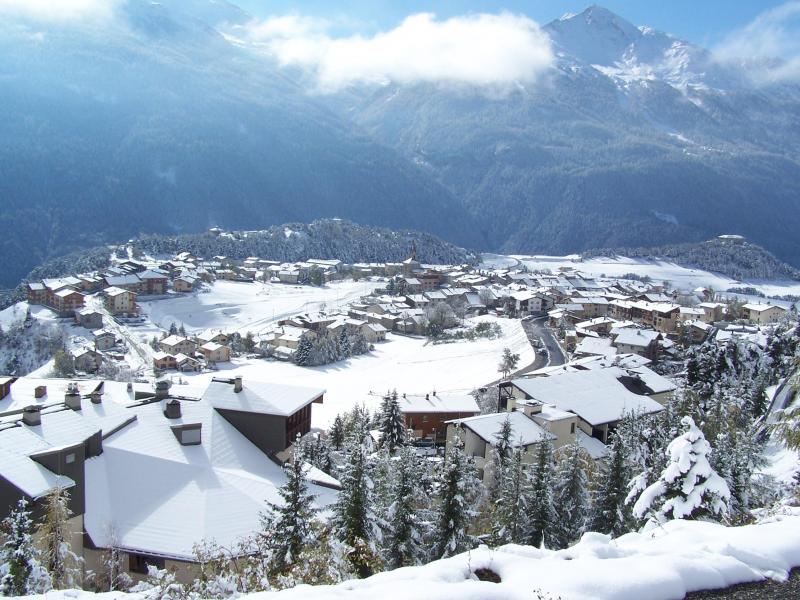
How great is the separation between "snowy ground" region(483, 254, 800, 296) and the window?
14847 cm

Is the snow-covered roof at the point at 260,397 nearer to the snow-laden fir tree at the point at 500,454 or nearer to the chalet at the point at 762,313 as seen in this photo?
the snow-laden fir tree at the point at 500,454

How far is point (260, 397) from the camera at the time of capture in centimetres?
2170

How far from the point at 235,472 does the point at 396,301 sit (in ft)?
283

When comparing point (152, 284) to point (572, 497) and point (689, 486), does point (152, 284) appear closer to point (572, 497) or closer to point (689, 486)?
point (572, 497)

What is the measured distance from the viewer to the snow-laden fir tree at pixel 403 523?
50.3 feet

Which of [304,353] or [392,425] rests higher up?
[392,425]

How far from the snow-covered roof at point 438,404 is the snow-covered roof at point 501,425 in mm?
8196

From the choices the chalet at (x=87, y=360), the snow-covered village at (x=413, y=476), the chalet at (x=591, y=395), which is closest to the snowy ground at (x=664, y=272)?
the snow-covered village at (x=413, y=476)

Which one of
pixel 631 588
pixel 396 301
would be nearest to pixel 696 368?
pixel 631 588

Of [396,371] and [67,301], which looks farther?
[67,301]

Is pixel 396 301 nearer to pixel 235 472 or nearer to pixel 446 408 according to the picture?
pixel 446 408

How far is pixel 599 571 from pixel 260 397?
16.6 m

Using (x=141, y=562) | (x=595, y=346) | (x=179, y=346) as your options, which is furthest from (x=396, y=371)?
(x=141, y=562)

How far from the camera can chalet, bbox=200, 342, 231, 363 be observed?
233 ft
